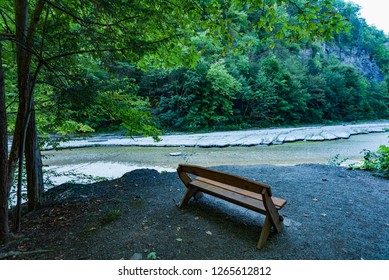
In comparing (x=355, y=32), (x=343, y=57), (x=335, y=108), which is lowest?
(x=335, y=108)

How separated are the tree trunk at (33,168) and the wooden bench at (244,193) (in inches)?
87.5

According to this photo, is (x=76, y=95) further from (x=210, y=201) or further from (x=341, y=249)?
(x=341, y=249)

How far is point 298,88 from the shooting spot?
A: 21.2 metres

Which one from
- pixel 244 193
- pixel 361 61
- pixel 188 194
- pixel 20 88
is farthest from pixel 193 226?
pixel 361 61

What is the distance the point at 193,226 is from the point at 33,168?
257 cm

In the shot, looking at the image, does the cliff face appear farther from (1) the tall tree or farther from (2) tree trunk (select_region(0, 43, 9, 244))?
(2) tree trunk (select_region(0, 43, 9, 244))

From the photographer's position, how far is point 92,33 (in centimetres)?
302

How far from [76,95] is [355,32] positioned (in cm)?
4900

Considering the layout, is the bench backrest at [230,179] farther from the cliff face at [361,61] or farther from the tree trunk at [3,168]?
the cliff face at [361,61]

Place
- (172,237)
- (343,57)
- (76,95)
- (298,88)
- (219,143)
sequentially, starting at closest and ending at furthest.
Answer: (172,237), (76,95), (219,143), (298,88), (343,57)

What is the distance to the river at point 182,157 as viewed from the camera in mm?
8000

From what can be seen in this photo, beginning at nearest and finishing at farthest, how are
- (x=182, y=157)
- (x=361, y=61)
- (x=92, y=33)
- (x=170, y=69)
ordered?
(x=92, y=33) < (x=170, y=69) < (x=182, y=157) < (x=361, y=61)

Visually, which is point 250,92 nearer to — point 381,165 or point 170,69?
point 170,69

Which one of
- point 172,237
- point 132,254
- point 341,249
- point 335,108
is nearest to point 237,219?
point 172,237
